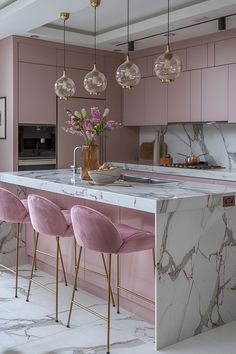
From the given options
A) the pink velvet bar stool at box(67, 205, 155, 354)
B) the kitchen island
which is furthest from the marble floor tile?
the pink velvet bar stool at box(67, 205, 155, 354)

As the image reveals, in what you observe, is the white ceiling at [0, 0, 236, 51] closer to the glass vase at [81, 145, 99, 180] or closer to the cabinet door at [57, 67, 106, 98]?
the cabinet door at [57, 67, 106, 98]

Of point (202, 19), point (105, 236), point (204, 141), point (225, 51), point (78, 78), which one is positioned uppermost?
point (202, 19)

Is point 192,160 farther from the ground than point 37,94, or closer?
closer

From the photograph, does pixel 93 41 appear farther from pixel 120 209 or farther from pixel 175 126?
pixel 120 209

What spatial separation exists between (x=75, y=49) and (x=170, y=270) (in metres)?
3.80

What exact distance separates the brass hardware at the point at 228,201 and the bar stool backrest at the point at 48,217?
1.16 m

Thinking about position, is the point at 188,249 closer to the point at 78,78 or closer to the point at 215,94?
the point at 215,94

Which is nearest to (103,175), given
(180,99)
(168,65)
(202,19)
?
(168,65)

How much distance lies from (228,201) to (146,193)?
58 centimetres

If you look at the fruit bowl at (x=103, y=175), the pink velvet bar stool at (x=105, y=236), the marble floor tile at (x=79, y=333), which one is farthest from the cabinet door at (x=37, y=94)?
the pink velvet bar stool at (x=105, y=236)

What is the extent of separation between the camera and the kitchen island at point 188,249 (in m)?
2.89

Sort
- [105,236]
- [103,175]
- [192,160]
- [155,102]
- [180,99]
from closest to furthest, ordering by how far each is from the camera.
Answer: [105,236] → [103,175] → [192,160] → [180,99] → [155,102]

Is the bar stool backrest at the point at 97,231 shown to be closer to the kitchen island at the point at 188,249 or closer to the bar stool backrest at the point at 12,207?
Answer: the kitchen island at the point at 188,249

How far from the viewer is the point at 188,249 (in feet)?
9.96
